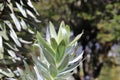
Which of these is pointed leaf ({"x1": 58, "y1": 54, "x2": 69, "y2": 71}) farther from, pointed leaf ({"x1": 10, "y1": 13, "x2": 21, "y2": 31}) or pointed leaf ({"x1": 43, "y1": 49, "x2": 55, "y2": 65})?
pointed leaf ({"x1": 10, "y1": 13, "x2": 21, "y2": 31})

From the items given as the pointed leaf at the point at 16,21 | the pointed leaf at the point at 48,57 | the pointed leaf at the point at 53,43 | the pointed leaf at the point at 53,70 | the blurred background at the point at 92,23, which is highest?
the pointed leaf at the point at 53,43

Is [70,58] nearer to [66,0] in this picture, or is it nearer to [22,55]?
[22,55]

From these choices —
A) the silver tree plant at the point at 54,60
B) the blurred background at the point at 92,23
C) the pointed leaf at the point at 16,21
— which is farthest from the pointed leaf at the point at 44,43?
the blurred background at the point at 92,23

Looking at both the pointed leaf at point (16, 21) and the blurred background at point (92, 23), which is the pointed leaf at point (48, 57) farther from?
the blurred background at point (92, 23)

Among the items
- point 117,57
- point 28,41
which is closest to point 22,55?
point 28,41

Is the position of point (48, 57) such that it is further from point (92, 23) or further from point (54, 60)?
point (92, 23)

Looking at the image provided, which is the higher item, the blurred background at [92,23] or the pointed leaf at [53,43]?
the pointed leaf at [53,43]

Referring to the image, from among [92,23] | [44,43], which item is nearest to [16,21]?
[44,43]

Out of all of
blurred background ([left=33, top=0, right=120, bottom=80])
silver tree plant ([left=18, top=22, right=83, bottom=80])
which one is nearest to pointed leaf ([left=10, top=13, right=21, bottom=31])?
silver tree plant ([left=18, top=22, right=83, bottom=80])
